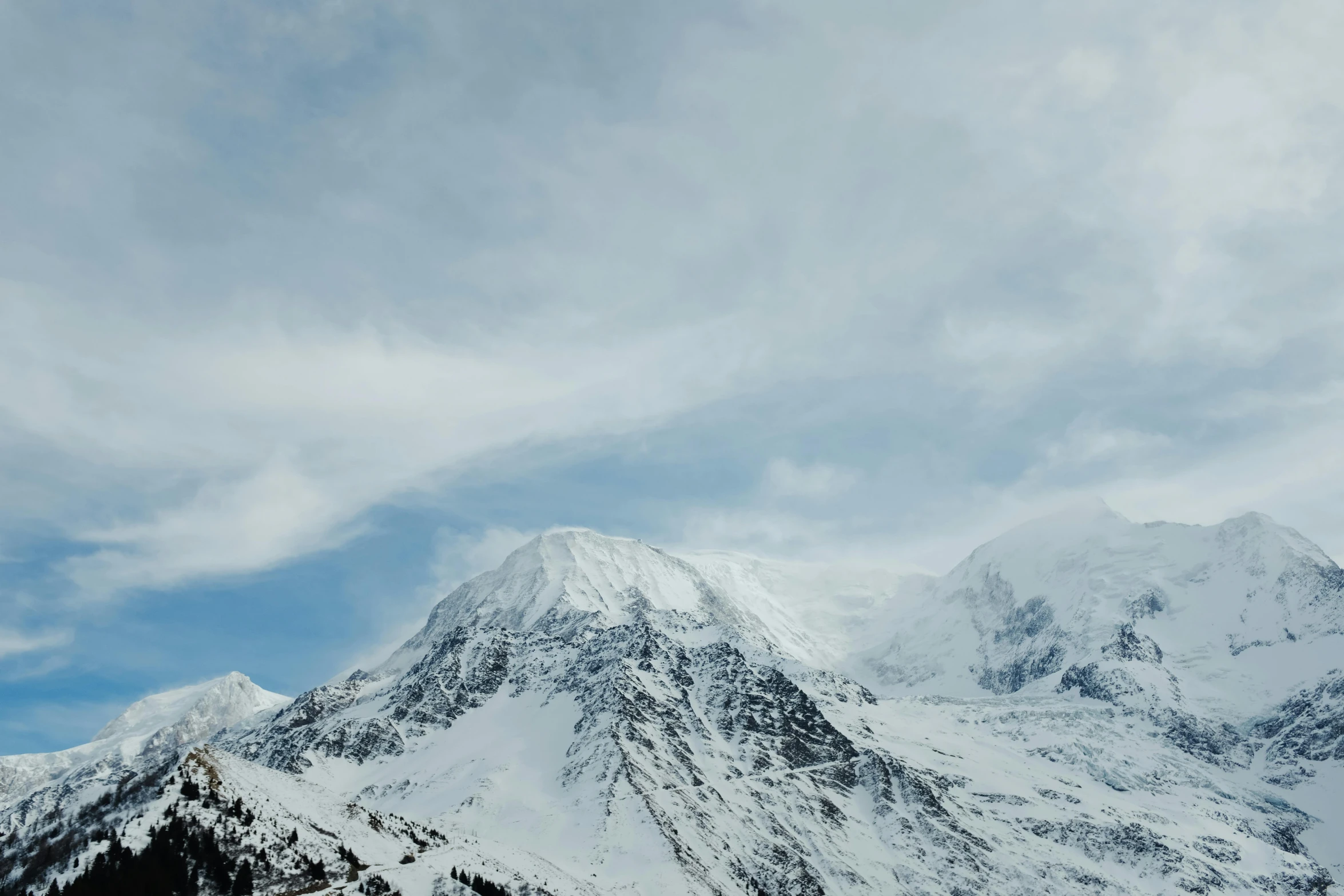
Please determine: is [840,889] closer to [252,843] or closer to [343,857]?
[343,857]

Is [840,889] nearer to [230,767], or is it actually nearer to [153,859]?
[230,767]

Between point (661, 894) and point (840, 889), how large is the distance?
174 feet

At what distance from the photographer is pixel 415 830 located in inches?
6452

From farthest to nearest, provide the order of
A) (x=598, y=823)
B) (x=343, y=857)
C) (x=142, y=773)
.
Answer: (x=598, y=823)
(x=142, y=773)
(x=343, y=857)

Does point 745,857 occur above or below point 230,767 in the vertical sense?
below

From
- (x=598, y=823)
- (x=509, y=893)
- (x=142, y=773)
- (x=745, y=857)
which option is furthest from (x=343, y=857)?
(x=745, y=857)

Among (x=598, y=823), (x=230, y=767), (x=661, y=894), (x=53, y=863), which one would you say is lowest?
(x=661, y=894)

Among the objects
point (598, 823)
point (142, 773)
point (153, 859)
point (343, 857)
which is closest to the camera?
point (153, 859)

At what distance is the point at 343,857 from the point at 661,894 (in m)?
67.2

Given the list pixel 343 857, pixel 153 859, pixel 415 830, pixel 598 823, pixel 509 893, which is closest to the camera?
pixel 153 859

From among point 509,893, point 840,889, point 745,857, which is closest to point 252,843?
point 509,893

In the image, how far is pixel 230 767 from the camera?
15025cm

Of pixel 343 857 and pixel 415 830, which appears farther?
pixel 415 830

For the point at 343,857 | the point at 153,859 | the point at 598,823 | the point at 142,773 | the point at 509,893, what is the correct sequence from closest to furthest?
the point at 153,859, the point at 343,857, the point at 509,893, the point at 142,773, the point at 598,823
